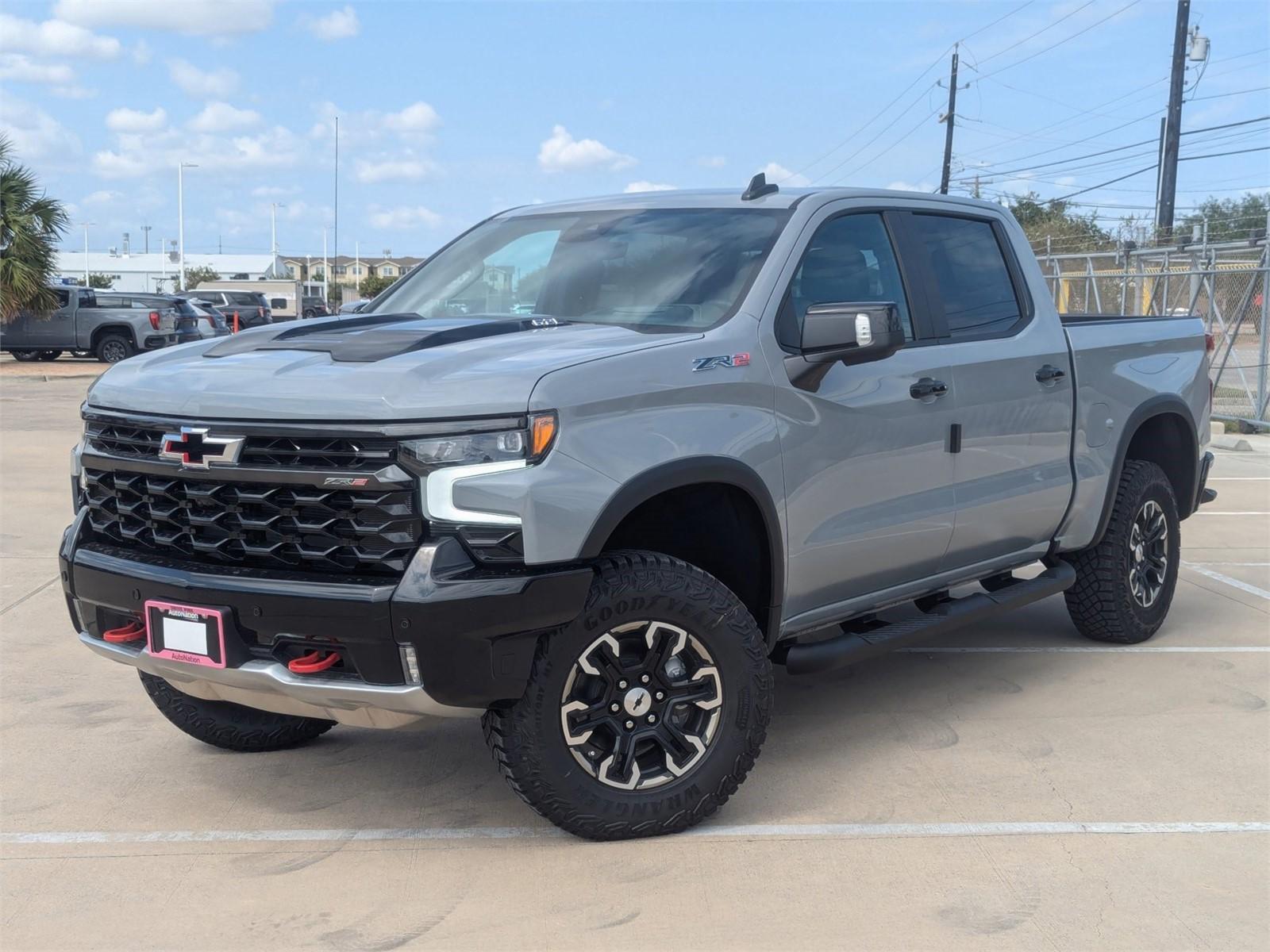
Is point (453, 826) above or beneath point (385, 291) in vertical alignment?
beneath

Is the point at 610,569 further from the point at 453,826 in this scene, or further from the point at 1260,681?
the point at 1260,681

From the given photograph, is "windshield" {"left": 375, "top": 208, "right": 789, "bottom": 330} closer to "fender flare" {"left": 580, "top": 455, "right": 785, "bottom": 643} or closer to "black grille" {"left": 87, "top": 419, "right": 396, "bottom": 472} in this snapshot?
"fender flare" {"left": 580, "top": 455, "right": 785, "bottom": 643}

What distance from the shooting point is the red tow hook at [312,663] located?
3789mm

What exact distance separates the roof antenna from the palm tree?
26037 mm

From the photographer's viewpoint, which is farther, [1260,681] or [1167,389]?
[1167,389]

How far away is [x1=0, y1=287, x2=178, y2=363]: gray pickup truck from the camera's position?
29375 millimetres

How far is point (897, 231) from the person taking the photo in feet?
17.4

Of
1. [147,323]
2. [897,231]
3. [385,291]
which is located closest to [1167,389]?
[897,231]

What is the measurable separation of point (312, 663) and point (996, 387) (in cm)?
294

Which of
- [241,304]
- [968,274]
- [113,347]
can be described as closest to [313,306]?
[241,304]

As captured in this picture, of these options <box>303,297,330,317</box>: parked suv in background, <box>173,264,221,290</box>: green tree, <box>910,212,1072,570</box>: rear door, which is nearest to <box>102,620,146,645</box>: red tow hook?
<box>910,212,1072,570</box>: rear door

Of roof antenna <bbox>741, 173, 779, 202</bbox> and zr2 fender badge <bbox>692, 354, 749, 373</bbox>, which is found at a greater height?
roof antenna <bbox>741, 173, 779, 202</bbox>

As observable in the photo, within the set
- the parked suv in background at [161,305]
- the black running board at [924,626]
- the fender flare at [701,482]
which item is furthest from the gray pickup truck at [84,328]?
the fender flare at [701,482]

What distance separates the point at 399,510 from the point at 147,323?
90.3 feet
